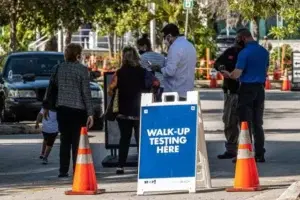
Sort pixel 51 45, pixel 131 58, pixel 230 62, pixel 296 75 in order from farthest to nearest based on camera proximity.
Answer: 1. pixel 51 45
2. pixel 296 75
3. pixel 230 62
4. pixel 131 58

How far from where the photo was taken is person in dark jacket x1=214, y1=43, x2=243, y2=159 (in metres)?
17.0

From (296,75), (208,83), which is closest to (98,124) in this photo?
(296,75)

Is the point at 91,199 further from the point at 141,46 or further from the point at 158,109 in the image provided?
the point at 141,46

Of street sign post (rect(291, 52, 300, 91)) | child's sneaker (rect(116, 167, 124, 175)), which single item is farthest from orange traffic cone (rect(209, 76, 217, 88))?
child's sneaker (rect(116, 167, 124, 175))

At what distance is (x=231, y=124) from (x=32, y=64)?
9.20 metres

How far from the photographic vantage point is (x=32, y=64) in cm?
2562

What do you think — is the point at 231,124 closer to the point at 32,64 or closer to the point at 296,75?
the point at 32,64

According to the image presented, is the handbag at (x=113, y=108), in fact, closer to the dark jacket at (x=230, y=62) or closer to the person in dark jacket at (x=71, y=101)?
the person in dark jacket at (x=71, y=101)

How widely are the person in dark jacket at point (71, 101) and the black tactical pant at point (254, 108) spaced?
2504 millimetres

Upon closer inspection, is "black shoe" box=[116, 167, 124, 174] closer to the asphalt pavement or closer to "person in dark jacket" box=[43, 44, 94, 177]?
the asphalt pavement

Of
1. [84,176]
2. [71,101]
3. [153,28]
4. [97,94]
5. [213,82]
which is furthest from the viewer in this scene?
[153,28]

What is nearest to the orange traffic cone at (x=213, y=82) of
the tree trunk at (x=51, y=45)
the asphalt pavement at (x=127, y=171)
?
the tree trunk at (x=51, y=45)

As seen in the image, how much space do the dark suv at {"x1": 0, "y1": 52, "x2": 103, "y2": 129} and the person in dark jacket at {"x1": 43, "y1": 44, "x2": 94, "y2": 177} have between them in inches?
351

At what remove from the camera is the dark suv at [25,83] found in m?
24.7
